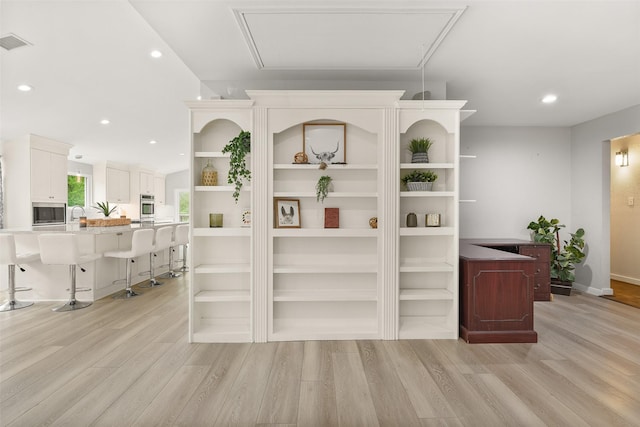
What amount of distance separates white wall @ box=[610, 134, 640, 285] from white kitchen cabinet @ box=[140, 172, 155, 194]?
10.5m

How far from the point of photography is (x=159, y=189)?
10227mm

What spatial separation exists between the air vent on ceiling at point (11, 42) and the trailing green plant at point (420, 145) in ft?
13.4

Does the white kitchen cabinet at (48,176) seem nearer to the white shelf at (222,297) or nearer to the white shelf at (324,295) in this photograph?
the white shelf at (222,297)

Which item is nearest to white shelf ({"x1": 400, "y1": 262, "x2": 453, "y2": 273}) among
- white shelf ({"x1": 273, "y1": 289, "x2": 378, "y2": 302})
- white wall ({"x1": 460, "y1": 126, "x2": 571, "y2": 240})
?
white shelf ({"x1": 273, "y1": 289, "x2": 378, "y2": 302})

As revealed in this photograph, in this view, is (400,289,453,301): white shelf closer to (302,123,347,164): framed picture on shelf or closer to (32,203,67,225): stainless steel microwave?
(302,123,347,164): framed picture on shelf

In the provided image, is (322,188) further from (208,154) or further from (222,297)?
(222,297)

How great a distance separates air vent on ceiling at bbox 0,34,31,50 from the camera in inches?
128

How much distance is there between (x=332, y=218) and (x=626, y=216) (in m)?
5.76

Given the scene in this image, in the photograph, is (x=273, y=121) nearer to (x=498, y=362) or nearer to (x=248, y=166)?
(x=248, y=166)

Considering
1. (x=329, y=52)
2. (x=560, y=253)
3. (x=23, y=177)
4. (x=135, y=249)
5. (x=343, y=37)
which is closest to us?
(x=343, y=37)

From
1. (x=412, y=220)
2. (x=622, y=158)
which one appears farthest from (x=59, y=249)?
(x=622, y=158)

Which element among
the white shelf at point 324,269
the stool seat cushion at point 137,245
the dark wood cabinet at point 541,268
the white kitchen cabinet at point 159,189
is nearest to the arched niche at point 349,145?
the white shelf at point 324,269

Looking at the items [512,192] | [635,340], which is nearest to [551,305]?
[635,340]

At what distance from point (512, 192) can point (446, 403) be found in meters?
4.20
